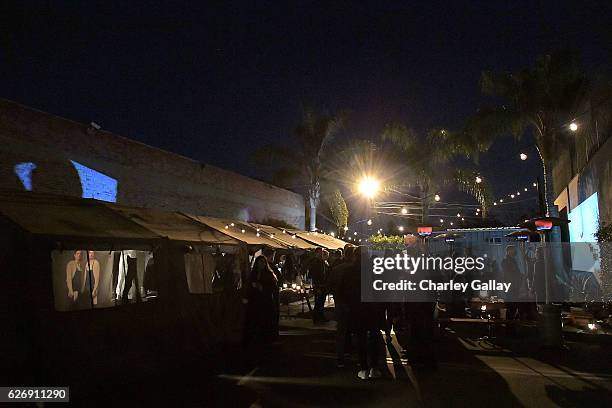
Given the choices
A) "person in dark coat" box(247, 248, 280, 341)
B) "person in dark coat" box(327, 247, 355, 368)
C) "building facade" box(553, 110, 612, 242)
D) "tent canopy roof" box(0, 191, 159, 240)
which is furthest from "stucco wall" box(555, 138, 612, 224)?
"tent canopy roof" box(0, 191, 159, 240)

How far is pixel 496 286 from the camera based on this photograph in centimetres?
1130

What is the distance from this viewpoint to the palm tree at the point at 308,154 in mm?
24281

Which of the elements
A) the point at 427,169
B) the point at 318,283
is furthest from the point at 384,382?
the point at 427,169

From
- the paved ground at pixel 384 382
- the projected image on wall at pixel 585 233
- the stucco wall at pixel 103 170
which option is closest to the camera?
the paved ground at pixel 384 382

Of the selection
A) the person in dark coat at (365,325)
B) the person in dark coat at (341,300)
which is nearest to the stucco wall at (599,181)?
the person in dark coat at (341,300)

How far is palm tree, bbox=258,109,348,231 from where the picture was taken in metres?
24.3

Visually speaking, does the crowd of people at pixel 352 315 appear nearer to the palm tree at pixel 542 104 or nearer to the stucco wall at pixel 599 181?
the stucco wall at pixel 599 181

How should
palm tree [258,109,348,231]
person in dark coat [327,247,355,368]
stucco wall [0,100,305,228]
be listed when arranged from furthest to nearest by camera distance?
palm tree [258,109,348,231] < stucco wall [0,100,305,228] < person in dark coat [327,247,355,368]

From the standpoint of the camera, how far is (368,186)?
24.8 meters

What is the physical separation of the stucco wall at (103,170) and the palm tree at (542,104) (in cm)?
1038

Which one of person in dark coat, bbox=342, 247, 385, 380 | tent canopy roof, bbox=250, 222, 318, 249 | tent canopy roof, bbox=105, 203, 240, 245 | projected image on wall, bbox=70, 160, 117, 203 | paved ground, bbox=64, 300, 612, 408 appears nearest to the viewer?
paved ground, bbox=64, 300, 612, 408

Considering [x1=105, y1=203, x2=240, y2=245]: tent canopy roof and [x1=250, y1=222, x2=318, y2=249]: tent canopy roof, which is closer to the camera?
[x1=105, y1=203, x2=240, y2=245]: tent canopy roof

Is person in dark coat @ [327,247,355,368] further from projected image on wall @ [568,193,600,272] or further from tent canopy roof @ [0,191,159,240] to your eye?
projected image on wall @ [568,193,600,272]

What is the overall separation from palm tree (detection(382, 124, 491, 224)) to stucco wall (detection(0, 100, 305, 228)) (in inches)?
378
